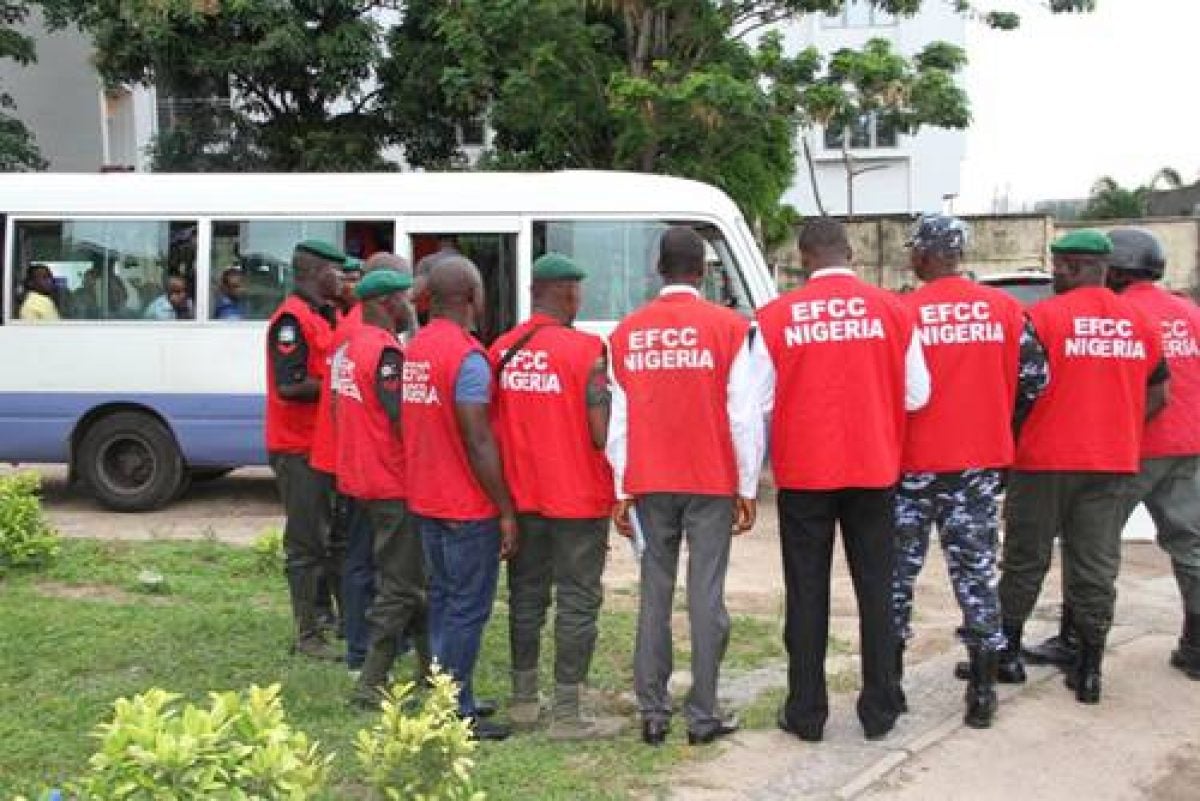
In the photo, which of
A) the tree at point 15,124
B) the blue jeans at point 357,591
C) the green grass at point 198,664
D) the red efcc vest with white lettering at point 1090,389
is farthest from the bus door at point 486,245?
the tree at point 15,124

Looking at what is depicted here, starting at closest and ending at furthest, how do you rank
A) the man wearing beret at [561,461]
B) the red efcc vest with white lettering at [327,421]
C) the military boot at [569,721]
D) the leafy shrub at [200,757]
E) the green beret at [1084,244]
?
1. the leafy shrub at [200,757]
2. the man wearing beret at [561,461]
3. the military boot at [569,721]
4. the green beret at [1084,244]
5. the red efcc vest with white lettering at [327,421]

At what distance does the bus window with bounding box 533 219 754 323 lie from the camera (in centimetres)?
918

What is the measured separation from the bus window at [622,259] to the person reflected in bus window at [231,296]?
2319mm

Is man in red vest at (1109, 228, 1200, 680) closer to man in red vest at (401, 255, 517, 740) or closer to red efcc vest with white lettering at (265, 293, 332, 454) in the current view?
man in red vest at (401, 255, 517, 740)

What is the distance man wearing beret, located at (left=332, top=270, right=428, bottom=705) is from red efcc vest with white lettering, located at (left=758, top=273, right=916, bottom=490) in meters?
1.48

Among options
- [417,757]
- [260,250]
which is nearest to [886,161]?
[260,250]

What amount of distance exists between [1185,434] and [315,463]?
3.85m

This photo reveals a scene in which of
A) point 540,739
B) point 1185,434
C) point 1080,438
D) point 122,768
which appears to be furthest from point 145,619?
point 1185,434

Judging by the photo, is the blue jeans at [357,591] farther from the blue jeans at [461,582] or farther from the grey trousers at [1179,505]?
the grey trousers at [1179,505]

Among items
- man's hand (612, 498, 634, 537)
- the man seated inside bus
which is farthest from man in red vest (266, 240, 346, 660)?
the man seated inside bus

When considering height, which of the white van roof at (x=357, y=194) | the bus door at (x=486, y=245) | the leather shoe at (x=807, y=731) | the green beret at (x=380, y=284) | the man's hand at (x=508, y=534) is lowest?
the leather shoe at (x=807, y=731)

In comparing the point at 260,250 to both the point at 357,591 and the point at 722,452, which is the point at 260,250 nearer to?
the point at 357,591

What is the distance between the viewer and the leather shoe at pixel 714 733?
14.9 ft

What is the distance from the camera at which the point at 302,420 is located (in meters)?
5.55
